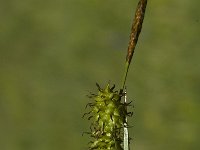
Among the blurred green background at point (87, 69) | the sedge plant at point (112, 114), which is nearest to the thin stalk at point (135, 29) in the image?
the sedge plant at point (112, 114)

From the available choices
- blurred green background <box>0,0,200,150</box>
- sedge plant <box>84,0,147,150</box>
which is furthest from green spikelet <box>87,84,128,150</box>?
blurred green background <box>0,0,200,150</box>

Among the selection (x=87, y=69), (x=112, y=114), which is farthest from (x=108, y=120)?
(x=87, y=69)

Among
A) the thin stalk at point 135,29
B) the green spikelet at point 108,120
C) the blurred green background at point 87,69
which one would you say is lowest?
the green spikelet at point 108,120

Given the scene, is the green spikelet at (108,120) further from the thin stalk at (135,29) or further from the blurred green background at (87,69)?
the blurred green background at (87,69)

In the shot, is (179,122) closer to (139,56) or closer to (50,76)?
(139,56)

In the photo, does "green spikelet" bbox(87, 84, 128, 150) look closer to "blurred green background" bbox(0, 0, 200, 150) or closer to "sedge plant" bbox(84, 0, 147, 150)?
"sedge plant" bbox(84, 0, 147, 150)
